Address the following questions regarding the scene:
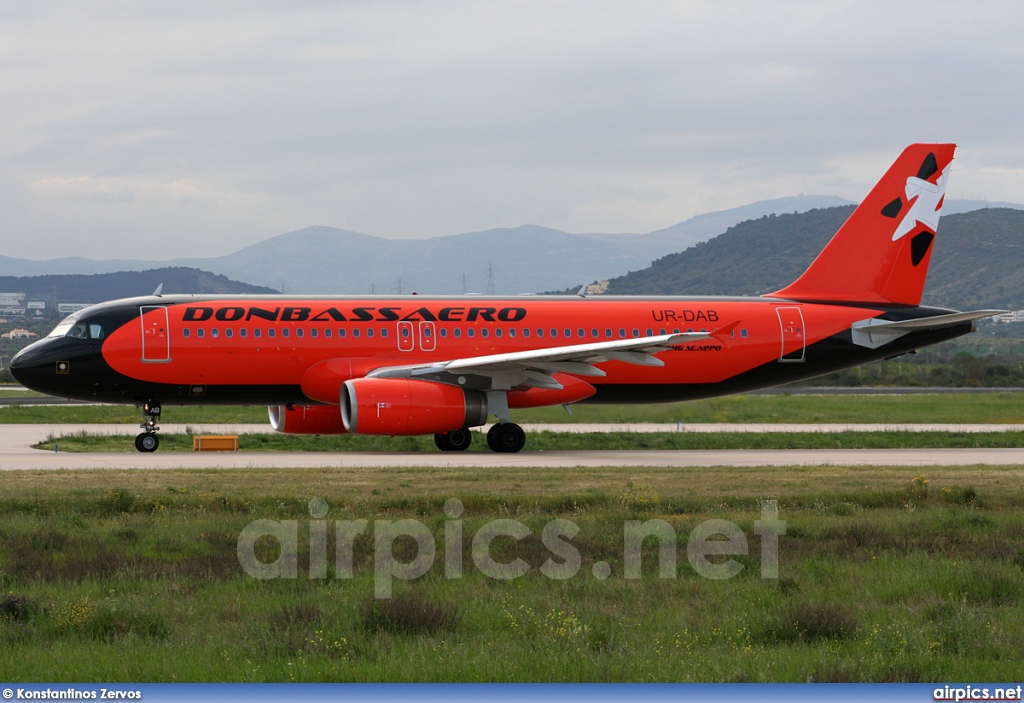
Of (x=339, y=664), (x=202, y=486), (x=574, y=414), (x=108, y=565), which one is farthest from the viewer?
(x=574, y=414)

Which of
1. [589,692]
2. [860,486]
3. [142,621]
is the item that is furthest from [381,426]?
[589,692]

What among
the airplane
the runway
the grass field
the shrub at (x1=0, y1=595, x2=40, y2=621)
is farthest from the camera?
the airplane

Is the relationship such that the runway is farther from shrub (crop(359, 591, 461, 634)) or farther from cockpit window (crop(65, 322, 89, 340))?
shrub (crop(359, 591, 461, 634))

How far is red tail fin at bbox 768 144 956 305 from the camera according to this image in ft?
111

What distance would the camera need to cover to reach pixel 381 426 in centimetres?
2708

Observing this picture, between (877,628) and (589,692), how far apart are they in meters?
3.82

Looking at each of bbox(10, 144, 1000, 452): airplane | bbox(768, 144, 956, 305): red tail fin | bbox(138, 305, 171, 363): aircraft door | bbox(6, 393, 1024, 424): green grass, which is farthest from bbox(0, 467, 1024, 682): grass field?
bbox(6, 393, 1024, 424): green grass

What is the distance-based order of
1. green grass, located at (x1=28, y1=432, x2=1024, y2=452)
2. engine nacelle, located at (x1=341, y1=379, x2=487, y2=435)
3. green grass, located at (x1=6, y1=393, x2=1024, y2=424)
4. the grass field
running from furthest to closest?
green grass, located at (x1=6, y1=393, x2=1024, y2=424), green grass, located at (x1=28, y1=432, x2=1024, y2=452), engine nacelle, located at (x1=341, y1=379, x2=487, y2=435), the grass field

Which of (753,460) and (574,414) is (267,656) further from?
(574,414)

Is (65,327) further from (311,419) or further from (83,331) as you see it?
(311,419)

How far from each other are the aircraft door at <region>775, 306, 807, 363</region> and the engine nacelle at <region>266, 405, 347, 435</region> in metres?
11.4

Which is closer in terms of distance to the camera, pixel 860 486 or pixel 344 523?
pixel 344 523

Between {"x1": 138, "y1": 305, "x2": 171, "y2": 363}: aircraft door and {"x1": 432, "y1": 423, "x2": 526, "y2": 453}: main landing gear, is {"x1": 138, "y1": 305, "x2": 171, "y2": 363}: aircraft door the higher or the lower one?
the higher one

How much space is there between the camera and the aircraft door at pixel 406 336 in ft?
98.9
